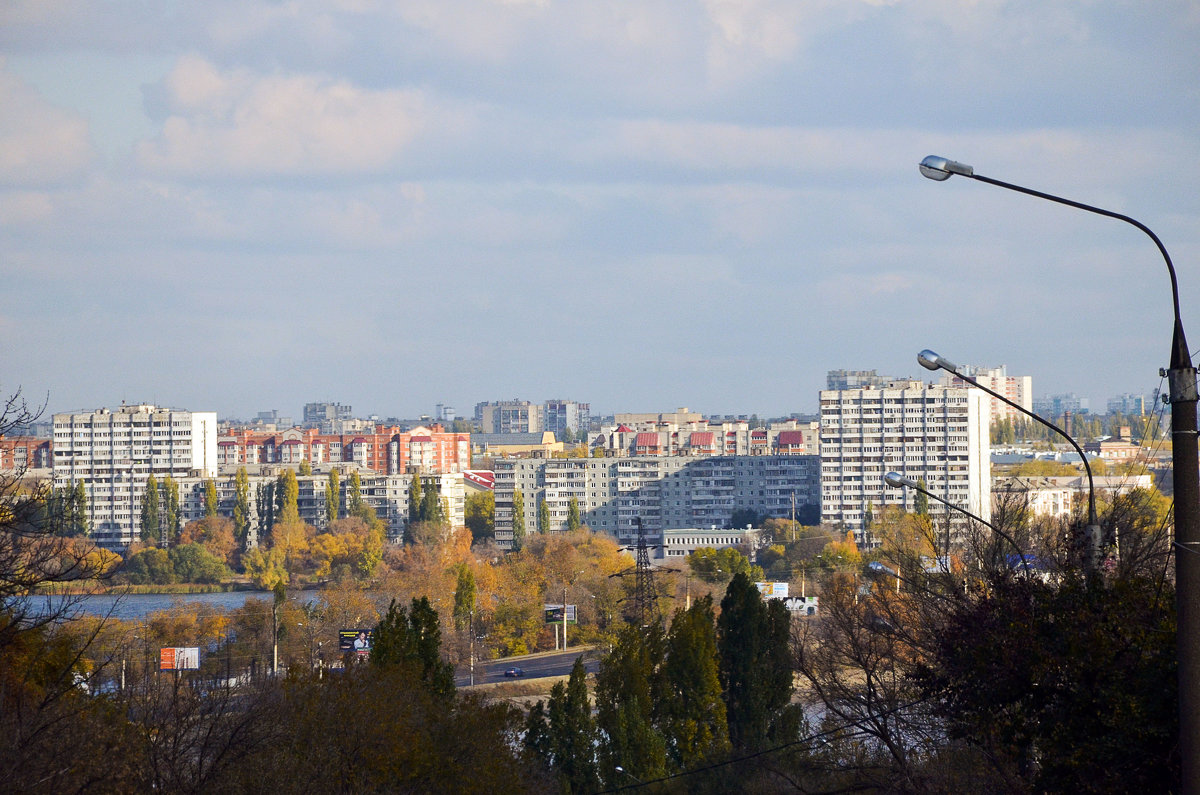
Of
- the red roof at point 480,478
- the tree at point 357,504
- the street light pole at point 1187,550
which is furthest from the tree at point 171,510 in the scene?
the street light pole at point 1187,550

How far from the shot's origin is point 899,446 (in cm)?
10306

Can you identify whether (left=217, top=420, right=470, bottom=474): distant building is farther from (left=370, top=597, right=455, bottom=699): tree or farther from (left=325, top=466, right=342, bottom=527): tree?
(left=370, top=597, right=455, bottom=699): tree

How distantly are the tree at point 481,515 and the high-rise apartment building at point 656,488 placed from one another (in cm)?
123

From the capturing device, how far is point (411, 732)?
55.1 ft

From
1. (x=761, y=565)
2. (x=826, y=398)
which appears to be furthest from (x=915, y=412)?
(x=761, y=565)

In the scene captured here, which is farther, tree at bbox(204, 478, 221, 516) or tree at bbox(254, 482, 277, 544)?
tree at bbox(254, 482, 277, 544)

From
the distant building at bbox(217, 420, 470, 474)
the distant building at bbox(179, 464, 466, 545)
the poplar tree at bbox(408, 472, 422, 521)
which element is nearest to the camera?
the poplar tree at bbox(408, 472, 422, 521)

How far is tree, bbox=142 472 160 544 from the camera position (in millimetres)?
101000

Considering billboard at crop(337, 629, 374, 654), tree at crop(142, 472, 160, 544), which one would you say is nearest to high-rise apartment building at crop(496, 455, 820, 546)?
tree at crop(142, 472, 160, 544)

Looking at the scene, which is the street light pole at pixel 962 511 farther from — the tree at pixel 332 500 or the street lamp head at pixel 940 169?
the tree at pixel 332 500

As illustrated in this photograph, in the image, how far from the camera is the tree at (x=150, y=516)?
101m

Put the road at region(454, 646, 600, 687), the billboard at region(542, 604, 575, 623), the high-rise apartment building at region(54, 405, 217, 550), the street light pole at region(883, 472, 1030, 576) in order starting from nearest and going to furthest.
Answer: the street light pole at region(883, 472, 1030, 576) → the road at region(454, 646, 600, 687) → the billboard at region(542, 604, 575, 623) → the high-rise apartment building at region(54, 405, 217, 550)

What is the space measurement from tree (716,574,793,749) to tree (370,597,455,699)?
32.8ft

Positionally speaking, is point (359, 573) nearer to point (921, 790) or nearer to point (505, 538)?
point (505, 538)
